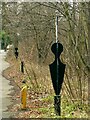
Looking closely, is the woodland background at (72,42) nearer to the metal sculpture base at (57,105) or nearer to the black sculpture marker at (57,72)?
the metal sculpture base at (57,105)

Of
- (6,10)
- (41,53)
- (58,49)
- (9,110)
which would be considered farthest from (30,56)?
(58,49)

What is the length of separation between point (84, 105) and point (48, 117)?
0.98m

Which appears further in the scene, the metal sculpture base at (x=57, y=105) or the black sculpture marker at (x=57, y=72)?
the black sculpture marker at (x=57, y=72)

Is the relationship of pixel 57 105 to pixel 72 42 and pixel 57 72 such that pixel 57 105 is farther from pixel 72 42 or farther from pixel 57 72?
pixel 72 42

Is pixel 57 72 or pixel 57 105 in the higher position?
pixel 57 72

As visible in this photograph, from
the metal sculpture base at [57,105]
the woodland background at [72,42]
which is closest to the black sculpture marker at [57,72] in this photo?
the metal sculpture base at [57,105]

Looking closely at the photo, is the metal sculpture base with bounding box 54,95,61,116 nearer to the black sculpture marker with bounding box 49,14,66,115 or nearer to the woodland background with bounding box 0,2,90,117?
the black sculpture marker with bounding box 49,14,66,115

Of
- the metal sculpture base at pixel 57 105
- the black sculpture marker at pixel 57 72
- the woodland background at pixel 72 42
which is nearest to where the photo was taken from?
the woodland background at pixel 72 42

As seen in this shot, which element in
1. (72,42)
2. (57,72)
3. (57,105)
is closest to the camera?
(57,105)

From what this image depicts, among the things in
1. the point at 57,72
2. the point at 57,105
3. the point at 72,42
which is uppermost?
the point at 72,42

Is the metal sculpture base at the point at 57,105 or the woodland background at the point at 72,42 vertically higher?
the woodland background at the point at 72,42

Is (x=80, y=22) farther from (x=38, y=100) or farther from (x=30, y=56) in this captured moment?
(x=30, y=56)

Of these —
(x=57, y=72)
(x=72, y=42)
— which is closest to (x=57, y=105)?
(x=57, y=72)

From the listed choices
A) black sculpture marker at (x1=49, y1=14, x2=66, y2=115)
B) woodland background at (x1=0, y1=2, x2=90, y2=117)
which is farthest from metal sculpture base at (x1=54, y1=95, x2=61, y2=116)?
woodland background at (x1=0, y1=2, x2=90, y2=117)
